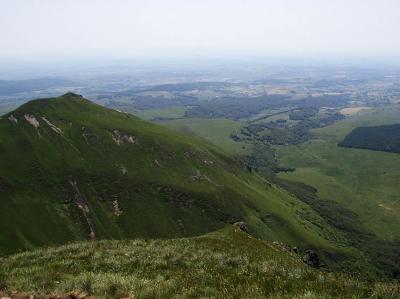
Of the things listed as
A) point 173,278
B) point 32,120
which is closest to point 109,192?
point 32,120

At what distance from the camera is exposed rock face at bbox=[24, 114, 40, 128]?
180625mm

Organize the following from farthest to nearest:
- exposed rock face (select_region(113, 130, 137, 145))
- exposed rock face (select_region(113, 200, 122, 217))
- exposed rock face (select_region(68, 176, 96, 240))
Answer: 1. exposed rock face (select_region(113, 130, 137, 145))
2. exposed rock face (select_region(113, 200, 122, 217))
3. exposed rock face (select_region(68, 176, 96, 240))

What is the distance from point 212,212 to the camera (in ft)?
546

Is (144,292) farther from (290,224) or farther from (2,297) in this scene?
(290,224)

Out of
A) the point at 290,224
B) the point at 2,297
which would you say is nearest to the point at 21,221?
the point at 290,224

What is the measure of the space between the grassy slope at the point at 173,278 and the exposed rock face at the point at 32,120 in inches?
6291

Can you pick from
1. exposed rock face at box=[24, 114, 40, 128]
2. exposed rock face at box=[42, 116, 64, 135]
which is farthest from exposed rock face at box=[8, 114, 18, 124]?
exposed rock face at box=[42, 116, 64, 135]

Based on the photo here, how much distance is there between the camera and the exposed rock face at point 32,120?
18062cm

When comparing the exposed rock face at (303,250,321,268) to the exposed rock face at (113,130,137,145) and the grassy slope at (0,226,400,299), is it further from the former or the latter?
the exposed rock face at (113,130,137,145)

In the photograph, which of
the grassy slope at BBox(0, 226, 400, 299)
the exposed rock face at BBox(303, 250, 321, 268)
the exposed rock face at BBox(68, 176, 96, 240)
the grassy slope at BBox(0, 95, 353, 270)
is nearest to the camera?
the grassy slope at BBox(0, 226, 400, 299)

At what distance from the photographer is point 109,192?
6161 inches

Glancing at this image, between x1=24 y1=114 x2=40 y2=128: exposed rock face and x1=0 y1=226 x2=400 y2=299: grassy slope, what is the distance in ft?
524

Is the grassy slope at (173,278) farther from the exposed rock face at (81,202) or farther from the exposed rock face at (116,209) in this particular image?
the exposed rock face at (116,209)

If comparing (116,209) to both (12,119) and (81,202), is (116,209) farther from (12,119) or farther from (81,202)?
(12,119)
